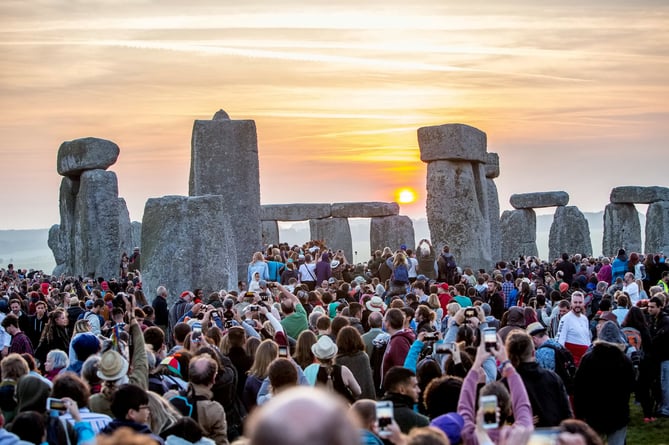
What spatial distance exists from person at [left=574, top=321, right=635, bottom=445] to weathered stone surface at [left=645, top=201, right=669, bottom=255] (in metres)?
24.9

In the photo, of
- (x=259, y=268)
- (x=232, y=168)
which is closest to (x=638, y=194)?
(x=232, y=168)

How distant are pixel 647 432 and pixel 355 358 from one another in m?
3.60

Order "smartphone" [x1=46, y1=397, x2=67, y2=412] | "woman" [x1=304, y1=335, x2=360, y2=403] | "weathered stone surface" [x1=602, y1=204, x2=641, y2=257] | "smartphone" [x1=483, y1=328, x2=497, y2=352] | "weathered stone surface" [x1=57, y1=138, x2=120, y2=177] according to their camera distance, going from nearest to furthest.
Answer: "smartphone" [x1=483, y1=328, x2=497, y2=352], "smartphone" [x1=46, y1=397, x2=67, y2=412], "woman" [x1=304, y1=335, x2=360, y2=403], "weathered stone surface" [x1=57, y1=138, x2=120, y2=177], "weathered stone surface" [x1=602, y1=204, x2=641, y2=257]

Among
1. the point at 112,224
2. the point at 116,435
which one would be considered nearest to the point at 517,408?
the point at 116,435

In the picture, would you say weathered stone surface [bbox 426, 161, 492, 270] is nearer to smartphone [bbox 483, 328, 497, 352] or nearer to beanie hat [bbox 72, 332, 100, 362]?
beanie hat [bbox 72, 332, 100, 362]

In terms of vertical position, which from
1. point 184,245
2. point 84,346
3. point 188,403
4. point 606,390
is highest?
point 184,245

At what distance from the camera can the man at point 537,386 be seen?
6223 mm

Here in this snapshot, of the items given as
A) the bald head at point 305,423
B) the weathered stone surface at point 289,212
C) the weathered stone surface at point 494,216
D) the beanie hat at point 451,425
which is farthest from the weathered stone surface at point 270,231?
the bald head at point 305,423

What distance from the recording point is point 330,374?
7.04 meters

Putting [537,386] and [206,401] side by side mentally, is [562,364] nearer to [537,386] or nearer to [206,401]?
[537,386]

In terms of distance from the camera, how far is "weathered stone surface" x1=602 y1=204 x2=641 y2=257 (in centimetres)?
3206

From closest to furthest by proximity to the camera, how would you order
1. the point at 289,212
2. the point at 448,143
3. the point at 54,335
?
the point at 54,335 < the point at 448,143 < the point at 289,212

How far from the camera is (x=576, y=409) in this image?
7250 mm

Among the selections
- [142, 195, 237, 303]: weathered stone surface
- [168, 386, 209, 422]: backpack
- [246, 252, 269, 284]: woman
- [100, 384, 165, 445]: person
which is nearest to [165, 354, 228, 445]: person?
[168, 386, 209, 422]: backpack
